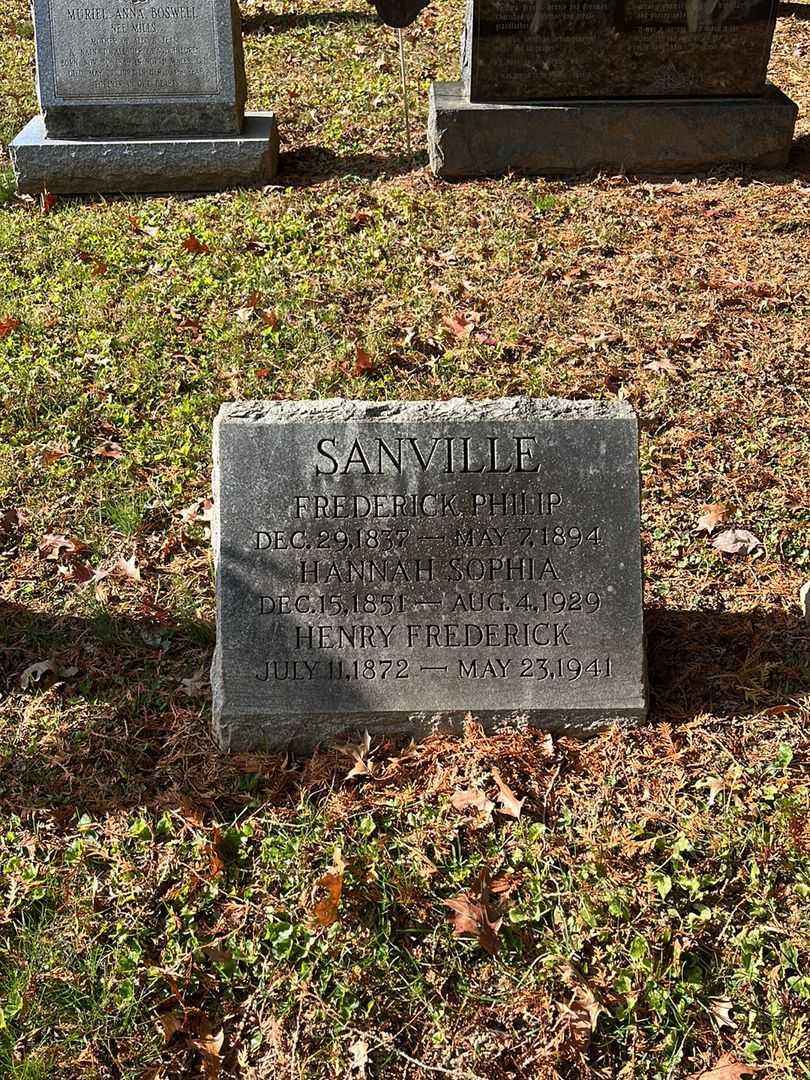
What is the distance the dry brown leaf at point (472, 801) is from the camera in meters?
3.20

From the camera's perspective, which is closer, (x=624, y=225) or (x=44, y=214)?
(x=624, y=225)

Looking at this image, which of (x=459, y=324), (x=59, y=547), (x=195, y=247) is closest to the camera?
(x=59, y=547)

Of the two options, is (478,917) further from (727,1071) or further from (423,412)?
(423,412)

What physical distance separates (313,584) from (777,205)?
5.15 m

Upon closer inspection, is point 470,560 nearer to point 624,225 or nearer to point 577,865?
point 577,865

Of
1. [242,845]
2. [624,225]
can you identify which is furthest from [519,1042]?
[624,225]

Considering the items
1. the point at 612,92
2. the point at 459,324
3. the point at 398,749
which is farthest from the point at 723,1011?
the point at 612,92

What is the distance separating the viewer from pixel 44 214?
741cm

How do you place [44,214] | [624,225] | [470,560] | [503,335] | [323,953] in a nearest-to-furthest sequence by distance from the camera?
[323,953]
[470,560]
[503,335]
[624,225]
[44,214]

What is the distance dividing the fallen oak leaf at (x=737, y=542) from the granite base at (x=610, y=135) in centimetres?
400

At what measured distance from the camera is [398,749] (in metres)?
3.39

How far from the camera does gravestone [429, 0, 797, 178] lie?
7.32 meters

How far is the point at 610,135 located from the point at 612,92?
0.29 metres

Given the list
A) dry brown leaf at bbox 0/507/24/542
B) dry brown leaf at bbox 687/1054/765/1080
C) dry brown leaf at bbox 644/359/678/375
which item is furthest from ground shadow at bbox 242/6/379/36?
dry brown leaf at bbox 687/1054/765/1080
